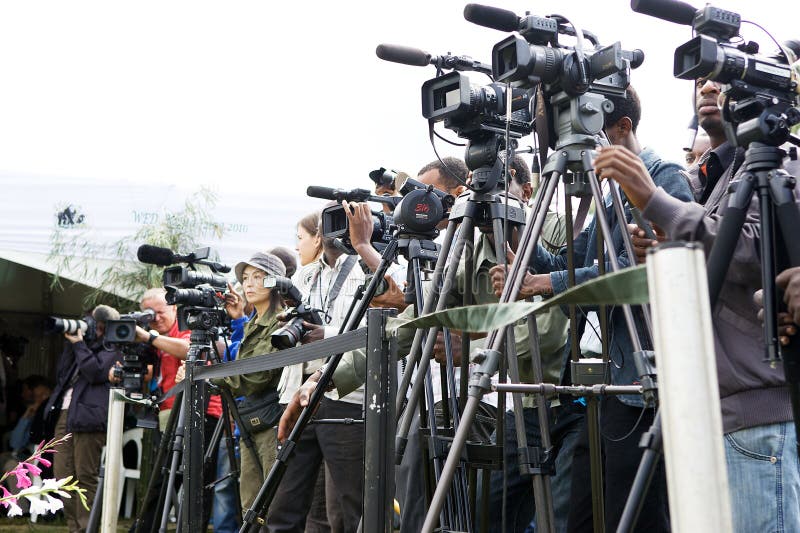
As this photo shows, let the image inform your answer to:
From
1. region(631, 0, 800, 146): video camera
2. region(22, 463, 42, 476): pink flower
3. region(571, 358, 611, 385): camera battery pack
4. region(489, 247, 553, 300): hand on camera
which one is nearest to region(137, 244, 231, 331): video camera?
region(489, 247, 553, 300): hand on camera

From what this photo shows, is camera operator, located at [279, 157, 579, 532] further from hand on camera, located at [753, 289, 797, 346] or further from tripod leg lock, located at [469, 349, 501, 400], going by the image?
hand on camera, located at [753, 289, 797, 346]

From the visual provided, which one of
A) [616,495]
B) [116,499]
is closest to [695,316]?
[616,495]

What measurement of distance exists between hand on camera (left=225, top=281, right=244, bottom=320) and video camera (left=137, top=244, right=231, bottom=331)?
30cm

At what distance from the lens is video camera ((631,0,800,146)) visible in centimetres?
163

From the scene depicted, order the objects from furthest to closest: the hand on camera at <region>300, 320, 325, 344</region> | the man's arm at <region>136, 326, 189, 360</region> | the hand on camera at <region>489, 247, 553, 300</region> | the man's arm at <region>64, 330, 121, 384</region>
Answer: the man's arm at <region>64, 330, 121, 384</region>
the man's arm at <region>136, 326, 189, 360</region>
the hand on camera at <region>300, 320, 325, 344</region>
the hand on camera at <region>489, 247, 553, 300</region>

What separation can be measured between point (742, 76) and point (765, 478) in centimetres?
76

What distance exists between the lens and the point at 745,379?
5.92ft

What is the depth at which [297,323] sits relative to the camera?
10.9 ft

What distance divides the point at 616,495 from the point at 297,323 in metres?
1.49

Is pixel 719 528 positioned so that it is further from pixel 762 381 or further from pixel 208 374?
pixel 208 374

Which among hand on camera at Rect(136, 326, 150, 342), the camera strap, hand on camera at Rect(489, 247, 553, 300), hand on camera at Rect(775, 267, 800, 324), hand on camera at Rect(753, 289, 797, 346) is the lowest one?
hand on camera at Rect(753, 289, 797, 346)

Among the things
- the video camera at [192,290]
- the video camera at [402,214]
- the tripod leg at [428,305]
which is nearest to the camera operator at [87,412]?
the video camera at [192,290]

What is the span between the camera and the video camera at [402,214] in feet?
9.09

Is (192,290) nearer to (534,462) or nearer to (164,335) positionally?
(164,335)
